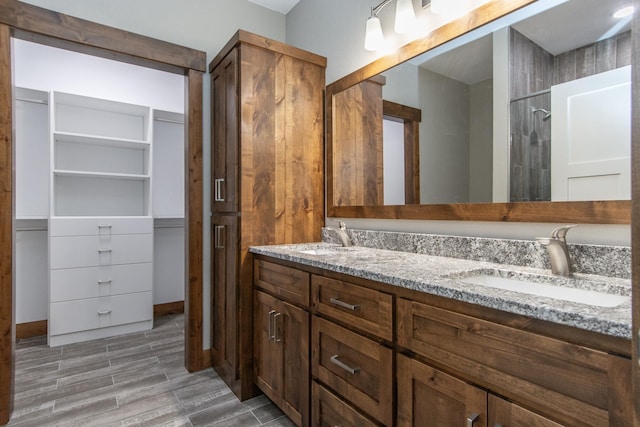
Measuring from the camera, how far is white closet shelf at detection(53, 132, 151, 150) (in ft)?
9.32

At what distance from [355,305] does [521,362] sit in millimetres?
570

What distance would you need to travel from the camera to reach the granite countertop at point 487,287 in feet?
2.19

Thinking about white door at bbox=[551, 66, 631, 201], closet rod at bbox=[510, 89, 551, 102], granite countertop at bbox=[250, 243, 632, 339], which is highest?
closet rod at bbox=[510, 89, 551, 102]

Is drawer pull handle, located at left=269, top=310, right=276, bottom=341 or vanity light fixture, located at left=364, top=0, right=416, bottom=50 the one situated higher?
vanity light fixture, located at left=364, top=0, right=416, bottom=50

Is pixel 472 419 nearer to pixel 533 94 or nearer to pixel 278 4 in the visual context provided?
pixel 533 94

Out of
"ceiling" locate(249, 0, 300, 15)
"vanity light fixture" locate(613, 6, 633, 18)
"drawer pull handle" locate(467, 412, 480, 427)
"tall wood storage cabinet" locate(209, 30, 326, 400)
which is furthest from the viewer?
"ceiling" locate(249, 0, 300, 15)

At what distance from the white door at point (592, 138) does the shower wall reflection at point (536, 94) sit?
0.03 meters

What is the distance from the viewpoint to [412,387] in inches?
40.3

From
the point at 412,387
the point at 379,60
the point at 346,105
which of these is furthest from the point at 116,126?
the point at 412,387

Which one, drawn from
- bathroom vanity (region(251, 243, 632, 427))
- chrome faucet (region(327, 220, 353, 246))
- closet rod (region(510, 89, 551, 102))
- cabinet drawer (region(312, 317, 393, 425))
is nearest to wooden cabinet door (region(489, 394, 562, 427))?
bathroom vanity (region(251, 243, 632, 427))

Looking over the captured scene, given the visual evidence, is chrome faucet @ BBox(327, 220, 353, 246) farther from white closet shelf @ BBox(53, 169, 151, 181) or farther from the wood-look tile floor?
white closet shelf @ BBox(53, 169, 151, 181)

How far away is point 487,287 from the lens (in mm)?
906

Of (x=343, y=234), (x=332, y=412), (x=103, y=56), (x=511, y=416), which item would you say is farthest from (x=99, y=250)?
(x=511, y=416)

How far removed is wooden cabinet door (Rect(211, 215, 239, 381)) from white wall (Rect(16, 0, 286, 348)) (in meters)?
0.10
